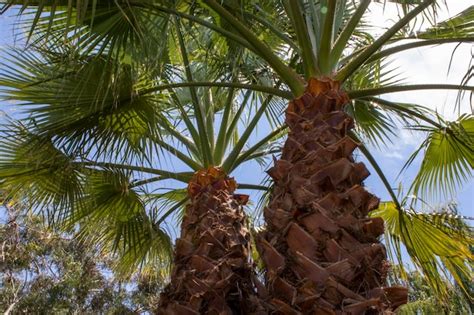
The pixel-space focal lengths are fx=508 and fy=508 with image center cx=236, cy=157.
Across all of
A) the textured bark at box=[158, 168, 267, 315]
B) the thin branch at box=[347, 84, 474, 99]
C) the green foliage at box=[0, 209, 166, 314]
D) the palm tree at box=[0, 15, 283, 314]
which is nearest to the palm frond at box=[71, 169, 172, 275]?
the palm tree at box=[0, 15, 283, 314]

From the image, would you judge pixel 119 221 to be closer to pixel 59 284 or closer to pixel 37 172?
pixel 37 172

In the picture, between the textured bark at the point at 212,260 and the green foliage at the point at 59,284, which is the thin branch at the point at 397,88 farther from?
the green foliage at the point at 59,284

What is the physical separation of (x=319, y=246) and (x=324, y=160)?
556 millimetres

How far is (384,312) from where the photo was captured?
242cm

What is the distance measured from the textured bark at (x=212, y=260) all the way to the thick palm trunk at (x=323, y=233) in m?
0.80

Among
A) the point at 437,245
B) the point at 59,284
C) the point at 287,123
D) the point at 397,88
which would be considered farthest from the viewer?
the point at 59,284

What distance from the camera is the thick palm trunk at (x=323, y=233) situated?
2.42 m

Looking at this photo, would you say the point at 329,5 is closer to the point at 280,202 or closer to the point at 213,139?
the point at 280,202

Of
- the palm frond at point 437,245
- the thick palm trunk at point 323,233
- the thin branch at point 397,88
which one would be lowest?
the thick palm trunk at point 323,233

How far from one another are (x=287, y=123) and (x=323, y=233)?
3.25 ft

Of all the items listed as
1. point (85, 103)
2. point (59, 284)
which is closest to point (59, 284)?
point (59, 284)

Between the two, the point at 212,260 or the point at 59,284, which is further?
the point at 59,284

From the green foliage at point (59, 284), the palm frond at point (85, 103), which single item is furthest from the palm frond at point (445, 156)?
the green foliage at point (59, 284)

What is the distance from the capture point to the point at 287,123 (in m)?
3.38
